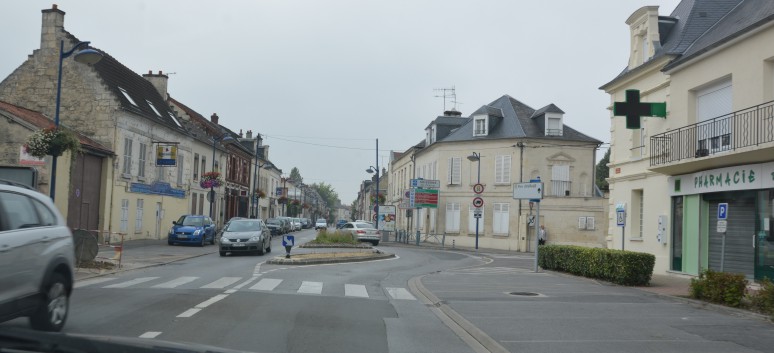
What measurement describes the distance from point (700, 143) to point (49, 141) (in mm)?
17745

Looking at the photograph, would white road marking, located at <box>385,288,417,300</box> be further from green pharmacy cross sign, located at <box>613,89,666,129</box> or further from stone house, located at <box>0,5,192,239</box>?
stone house, located at <box>0,5,192,239</box>

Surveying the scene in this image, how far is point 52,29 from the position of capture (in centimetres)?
2998

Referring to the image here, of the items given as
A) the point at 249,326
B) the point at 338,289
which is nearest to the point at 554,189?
the point at 338,289

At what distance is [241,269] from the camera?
19250mm

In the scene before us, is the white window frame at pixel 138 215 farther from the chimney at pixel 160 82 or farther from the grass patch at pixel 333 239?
the chimney at pixel 160 82

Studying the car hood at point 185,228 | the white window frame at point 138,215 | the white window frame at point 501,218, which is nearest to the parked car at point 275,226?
the white window frame at point 501,218

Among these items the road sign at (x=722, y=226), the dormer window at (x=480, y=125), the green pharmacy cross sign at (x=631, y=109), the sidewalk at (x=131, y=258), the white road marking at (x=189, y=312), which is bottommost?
the sidewalk at (x=131, y=258)

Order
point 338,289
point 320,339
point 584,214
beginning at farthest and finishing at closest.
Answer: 1. point 584,214
2. point 338,289
3. point 320,339

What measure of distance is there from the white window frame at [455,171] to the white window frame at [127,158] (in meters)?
23.0

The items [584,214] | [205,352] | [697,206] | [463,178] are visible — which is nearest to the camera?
[205,352]

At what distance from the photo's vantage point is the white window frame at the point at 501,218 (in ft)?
142

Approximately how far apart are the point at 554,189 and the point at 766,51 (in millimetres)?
29210

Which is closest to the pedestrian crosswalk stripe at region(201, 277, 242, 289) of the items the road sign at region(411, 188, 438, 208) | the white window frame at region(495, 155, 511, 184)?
the road sign at region(411, 188, 438, 208)

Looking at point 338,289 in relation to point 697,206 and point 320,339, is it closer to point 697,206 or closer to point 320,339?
point 320,339
